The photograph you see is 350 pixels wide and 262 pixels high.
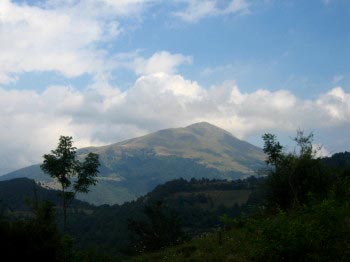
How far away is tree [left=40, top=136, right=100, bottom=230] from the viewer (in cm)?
4575

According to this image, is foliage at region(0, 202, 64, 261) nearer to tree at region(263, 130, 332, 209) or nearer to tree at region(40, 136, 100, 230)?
tree at region(263, 130, 332, 209)

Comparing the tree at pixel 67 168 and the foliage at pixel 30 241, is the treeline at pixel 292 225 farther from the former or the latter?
the tree at pixel 67 168

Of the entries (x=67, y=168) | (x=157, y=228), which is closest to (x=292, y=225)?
(x=67, y=168)

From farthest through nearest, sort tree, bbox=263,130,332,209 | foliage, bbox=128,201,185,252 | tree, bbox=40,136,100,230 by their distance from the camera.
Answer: foliage, bbox=128,201,185,252 → tree, bbox=40,136,100,230 → tree, bbox=263,130,332,209

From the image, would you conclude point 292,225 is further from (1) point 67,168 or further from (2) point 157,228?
(2) point 157,228

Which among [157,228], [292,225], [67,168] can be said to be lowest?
[157,228]

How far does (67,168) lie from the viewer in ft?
152

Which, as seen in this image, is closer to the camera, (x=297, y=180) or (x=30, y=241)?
(x=30, y=241)

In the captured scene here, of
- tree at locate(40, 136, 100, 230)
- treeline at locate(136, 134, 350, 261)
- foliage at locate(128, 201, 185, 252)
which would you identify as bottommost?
foliage at locate(128, 201, 185, 252)

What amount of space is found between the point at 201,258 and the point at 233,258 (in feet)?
7.12

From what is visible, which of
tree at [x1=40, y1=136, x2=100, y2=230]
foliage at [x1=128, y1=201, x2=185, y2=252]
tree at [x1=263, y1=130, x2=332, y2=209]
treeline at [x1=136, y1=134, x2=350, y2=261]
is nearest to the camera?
treeline at [x1=136, y1=134, x2=350, y2=261]

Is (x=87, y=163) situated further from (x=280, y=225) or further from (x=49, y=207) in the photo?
(x=280, y=225)

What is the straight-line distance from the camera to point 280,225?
60.5ft

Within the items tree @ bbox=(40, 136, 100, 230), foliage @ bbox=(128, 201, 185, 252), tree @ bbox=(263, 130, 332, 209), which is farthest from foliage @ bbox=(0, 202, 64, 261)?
foliage @ bbox=(128, 201, 185, 252)
